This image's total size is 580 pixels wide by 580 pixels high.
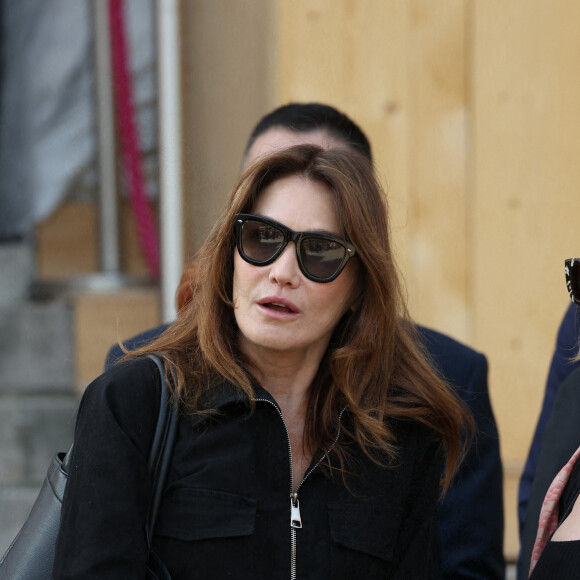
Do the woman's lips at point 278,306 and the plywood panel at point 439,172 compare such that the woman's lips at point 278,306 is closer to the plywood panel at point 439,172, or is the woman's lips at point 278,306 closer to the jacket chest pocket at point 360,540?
the jacket chest pocket at point 360,540

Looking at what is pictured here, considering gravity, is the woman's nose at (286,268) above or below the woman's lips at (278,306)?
above

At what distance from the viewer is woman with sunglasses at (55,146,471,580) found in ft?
5.19

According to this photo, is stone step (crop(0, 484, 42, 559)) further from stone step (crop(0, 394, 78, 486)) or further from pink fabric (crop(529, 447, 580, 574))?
pink fabric (crop(529, 447, 580, 574))

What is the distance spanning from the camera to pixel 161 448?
1.64m

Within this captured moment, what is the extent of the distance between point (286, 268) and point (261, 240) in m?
0.07

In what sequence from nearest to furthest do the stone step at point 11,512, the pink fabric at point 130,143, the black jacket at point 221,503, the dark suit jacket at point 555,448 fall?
the black jacket at point 221,503 < the dark suit jacket at point 555,448 < the stone step at point 11,512 < the pink fabric at point 130,143

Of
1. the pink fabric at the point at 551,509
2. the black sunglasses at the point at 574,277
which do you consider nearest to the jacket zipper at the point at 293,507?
the pink fabric at the point at 551,509

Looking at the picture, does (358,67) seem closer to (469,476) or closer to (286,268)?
(469,476)

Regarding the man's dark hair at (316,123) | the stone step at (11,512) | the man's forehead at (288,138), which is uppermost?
the man's dark hair at (316,123)

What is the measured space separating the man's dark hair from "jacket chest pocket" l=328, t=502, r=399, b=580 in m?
1.15

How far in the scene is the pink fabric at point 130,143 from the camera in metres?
4.46

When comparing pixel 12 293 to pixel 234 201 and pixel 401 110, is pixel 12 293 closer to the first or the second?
pixel 401 110

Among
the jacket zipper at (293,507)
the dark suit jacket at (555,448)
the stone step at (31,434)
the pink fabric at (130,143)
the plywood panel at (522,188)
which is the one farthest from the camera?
the pink fabric at (130,143)

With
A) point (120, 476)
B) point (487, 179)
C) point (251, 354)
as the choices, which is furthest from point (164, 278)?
point (120, 476)
